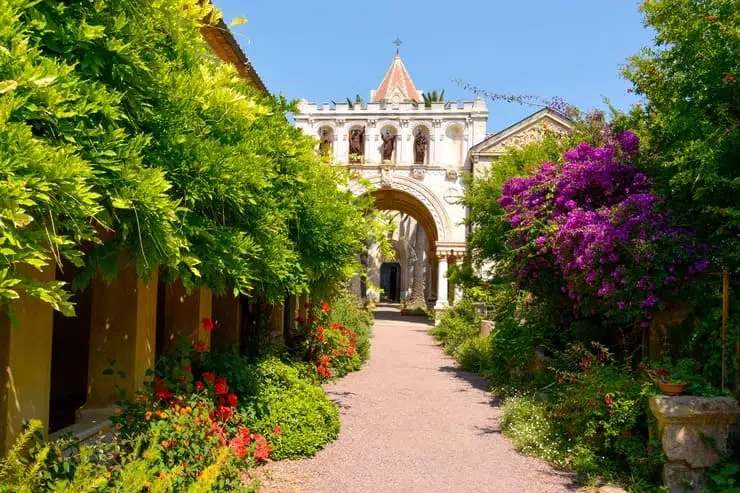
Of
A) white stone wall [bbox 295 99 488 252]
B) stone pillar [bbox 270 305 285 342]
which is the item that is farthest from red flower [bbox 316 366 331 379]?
white stone wall [bbox 295 99 488 252]

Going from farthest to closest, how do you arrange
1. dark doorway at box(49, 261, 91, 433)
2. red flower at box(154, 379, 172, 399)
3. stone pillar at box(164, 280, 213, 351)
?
dark doorway at box(49, 261, 91, 433)
stone pillar at box(164, 280, 213, 351)
red flower at box(154, 379, 172, 399)

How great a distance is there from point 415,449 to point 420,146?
21343mm

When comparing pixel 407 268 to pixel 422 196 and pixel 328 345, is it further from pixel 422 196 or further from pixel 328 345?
pixel 328 345

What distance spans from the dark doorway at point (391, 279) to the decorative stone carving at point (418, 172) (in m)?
17.4

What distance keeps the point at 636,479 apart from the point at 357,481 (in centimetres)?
241

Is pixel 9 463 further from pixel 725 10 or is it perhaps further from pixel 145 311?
pixel 725 10

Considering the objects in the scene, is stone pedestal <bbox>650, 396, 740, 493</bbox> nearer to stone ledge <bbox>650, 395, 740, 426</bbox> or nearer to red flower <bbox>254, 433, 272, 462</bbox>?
stone ledge <bbox>650, 395, 740, 426</bbox>

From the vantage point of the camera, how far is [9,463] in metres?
2.96

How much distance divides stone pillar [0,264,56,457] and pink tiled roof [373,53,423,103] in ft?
118

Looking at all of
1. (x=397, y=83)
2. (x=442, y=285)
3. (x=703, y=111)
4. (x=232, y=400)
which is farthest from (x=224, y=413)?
(x=397, y=83)

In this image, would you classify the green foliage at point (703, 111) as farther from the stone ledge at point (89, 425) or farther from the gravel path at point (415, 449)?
the stone ledge at point (89, 425)

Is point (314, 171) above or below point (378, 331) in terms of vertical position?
above

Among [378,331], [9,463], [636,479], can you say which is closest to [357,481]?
[636,479]

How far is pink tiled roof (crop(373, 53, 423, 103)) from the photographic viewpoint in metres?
39.0
